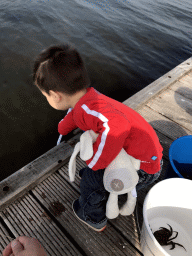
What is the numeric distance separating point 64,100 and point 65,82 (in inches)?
5.8

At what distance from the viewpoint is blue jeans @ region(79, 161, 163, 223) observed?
1.47 m

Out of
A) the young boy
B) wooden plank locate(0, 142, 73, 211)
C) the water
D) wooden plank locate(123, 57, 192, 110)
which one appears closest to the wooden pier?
wooden plank locate(0, 142, 73, 211)

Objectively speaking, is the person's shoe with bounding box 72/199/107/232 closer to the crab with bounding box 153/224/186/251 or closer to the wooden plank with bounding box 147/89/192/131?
the crab with bounding box 153/224/186/251

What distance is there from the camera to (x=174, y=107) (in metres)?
2.95

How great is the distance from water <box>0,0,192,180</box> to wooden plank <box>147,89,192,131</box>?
1.46 m

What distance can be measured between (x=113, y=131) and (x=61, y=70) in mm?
520

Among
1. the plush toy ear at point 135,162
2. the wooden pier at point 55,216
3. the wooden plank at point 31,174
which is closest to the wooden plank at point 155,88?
the wooden pier at point 55,216

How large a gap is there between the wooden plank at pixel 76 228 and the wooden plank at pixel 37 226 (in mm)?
67

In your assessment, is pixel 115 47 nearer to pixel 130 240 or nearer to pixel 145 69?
pixel 145 69

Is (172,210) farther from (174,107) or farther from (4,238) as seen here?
(174,107)

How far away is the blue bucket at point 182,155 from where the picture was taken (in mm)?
1743

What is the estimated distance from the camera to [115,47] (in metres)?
6.19

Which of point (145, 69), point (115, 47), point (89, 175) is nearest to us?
point (89, 175)

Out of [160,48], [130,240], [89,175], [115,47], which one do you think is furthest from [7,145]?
[160,48]
